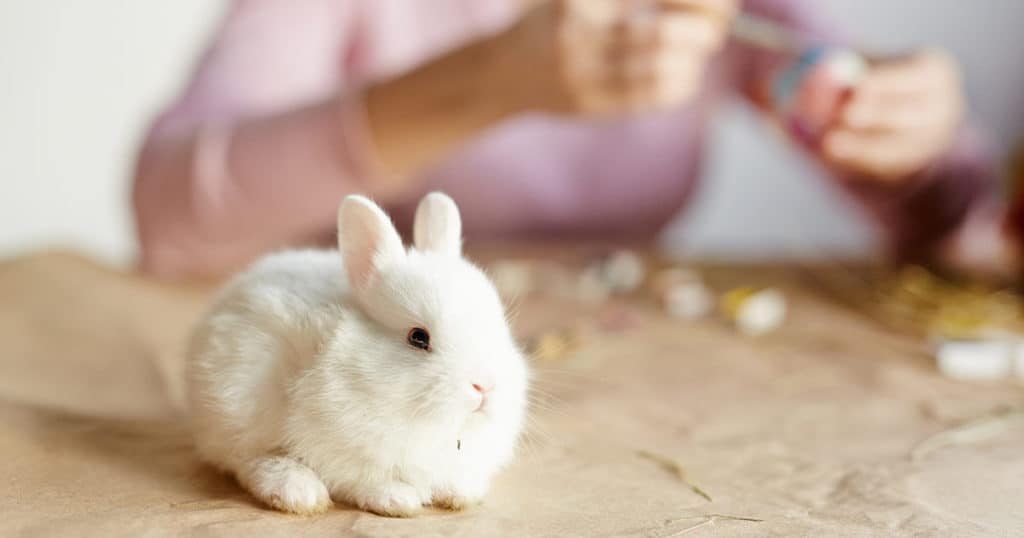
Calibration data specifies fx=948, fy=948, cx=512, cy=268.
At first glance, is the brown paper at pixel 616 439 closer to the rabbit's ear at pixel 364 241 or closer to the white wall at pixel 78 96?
the rabbit's ear at pixel 364 241

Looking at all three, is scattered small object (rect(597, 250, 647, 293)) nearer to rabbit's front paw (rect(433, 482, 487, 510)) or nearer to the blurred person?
the blurred person

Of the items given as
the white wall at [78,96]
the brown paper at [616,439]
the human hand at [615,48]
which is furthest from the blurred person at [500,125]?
the white wall at [78,96]

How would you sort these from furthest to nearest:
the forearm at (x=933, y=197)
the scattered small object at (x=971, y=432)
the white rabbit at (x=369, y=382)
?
the forearm at (x=933, y=197) → the scattered small object at (x=971, y=432) → the white rabbit at (x=369, y=382)

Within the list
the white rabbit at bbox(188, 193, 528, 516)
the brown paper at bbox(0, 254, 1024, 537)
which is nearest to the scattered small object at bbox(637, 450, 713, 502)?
the brown paper at bbox(0, 254, 1024, 537)

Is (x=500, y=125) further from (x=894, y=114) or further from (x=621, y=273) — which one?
(x=894, y=114)

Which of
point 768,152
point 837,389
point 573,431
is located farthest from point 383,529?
point 768,152

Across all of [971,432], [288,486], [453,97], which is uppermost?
[453,97]

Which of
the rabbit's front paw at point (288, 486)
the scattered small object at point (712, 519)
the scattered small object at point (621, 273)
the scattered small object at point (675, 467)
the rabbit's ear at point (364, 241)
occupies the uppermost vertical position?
the scattered small object at point (621, 273)

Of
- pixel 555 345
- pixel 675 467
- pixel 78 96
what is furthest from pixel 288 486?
pixel 78 96
